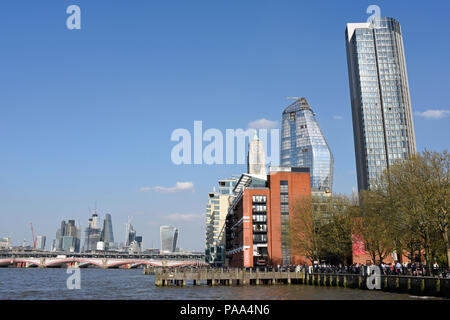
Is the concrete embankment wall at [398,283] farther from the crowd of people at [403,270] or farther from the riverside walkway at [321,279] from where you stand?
the crowd of people at [403,270]

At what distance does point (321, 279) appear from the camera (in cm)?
7288

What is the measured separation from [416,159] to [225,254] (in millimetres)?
115345

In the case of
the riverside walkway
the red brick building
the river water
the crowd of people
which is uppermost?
the red brick building

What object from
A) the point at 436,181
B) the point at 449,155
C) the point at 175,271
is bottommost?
the point at 175,271

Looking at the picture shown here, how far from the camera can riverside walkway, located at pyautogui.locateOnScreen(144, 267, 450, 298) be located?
151 feet

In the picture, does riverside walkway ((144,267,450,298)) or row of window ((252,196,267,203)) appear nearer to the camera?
riverside walkway ((144,267,450,298))

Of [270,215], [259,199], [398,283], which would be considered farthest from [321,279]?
[259,199]

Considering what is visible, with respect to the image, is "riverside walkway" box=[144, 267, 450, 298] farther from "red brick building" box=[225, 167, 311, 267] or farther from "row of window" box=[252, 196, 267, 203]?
"row of window" box=[252, 196, 267, 203]

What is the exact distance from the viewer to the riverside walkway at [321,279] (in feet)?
151

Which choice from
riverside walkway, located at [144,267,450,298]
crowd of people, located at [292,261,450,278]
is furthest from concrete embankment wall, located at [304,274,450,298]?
crowd of people, located at [292,261,450,278]

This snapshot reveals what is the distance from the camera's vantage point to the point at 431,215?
183ft

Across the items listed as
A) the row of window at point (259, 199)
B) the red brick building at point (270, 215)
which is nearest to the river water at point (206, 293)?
the red brick building at point (270, 215)
